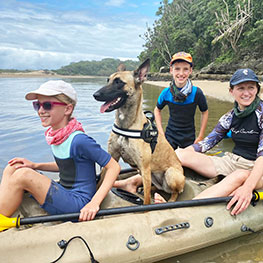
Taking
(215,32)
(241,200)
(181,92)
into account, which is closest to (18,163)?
(241,200)

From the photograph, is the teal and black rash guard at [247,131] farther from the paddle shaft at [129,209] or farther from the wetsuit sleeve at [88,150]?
the wetsuit sleeve at [88,150]

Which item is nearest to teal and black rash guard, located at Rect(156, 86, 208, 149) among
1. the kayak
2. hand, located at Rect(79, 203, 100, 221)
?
the kayak

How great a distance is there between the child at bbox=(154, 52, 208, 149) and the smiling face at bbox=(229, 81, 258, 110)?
1168mm

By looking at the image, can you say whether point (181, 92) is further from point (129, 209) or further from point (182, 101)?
point (129, 209)

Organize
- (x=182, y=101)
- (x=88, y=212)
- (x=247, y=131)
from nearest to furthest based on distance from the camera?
(x=88, y=212), (x=247, y=131), (x=182, y=101)

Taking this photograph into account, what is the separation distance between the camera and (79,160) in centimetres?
265

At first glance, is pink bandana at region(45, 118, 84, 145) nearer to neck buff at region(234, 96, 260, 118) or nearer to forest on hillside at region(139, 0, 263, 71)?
neck buff at region(234, 96, 260, 118)

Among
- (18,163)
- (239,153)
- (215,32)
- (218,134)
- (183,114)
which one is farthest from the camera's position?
(215,32)

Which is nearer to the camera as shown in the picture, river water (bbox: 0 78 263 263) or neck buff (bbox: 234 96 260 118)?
river water (bbox: 0 78 263 263)

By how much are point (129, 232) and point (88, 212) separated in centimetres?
43

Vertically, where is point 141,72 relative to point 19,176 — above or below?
above

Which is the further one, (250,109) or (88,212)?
(250,109)

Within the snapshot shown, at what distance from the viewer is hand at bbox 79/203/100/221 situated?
8.24 feet

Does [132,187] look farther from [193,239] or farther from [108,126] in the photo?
[108,126]
